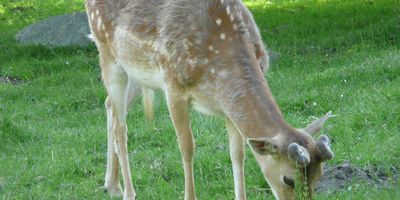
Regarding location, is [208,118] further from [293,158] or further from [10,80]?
[10,80]

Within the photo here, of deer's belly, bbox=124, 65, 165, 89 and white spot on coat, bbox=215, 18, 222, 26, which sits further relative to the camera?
deer's belly, bbox=124, 65, 165, 89

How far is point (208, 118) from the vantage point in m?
9.23

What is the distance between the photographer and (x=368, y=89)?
947cm

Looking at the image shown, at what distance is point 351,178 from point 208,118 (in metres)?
2.77

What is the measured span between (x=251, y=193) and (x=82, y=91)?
4.82m

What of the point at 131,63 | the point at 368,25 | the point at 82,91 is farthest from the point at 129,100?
the point at 368,25

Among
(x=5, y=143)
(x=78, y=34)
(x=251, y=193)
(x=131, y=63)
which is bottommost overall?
(x=78, y=34)

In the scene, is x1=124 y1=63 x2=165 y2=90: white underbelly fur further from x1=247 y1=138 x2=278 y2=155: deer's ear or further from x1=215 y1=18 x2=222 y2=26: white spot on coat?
x1=247 y1=138 x2=278 y2=155: deer's ear

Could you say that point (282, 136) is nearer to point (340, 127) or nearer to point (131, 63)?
point (131, 63)

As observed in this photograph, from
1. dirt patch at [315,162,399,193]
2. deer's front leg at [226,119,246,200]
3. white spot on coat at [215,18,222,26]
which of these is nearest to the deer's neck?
white spot on coat at [215,18,222,26]

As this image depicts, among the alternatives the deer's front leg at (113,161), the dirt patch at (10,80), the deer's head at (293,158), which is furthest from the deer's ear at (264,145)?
the dirt patch at (10,80)

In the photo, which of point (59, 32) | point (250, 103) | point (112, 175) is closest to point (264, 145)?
point (250, 103)

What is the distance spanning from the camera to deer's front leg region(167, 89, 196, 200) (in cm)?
649

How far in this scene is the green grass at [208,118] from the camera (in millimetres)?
7363
